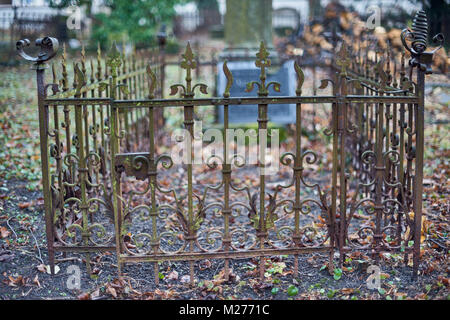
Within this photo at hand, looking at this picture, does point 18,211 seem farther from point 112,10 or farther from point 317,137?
point 112,10

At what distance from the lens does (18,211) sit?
494cm

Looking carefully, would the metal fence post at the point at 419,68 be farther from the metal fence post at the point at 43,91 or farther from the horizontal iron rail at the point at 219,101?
the metal fence post at the point at 43,91

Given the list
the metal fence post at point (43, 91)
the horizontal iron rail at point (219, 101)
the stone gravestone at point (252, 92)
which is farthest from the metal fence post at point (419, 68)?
the stone gravestone at point (252, 92)

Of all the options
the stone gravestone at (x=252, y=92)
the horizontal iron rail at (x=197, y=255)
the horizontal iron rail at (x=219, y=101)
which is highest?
the stone gravestone at (x=252, y=92)

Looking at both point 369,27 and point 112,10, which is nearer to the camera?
point 369,27

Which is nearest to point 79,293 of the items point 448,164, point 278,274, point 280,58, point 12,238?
point 12,238

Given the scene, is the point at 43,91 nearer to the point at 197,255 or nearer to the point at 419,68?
the point at 197,255

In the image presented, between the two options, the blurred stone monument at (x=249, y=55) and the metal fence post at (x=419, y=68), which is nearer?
the metal fence post at (x=419, y=68)

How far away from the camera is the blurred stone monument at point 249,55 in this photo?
824 centimetres

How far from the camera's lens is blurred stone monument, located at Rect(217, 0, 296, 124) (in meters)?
8.24

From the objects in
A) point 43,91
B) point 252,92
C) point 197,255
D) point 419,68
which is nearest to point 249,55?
point 252,92

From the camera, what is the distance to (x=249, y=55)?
8734 mm
